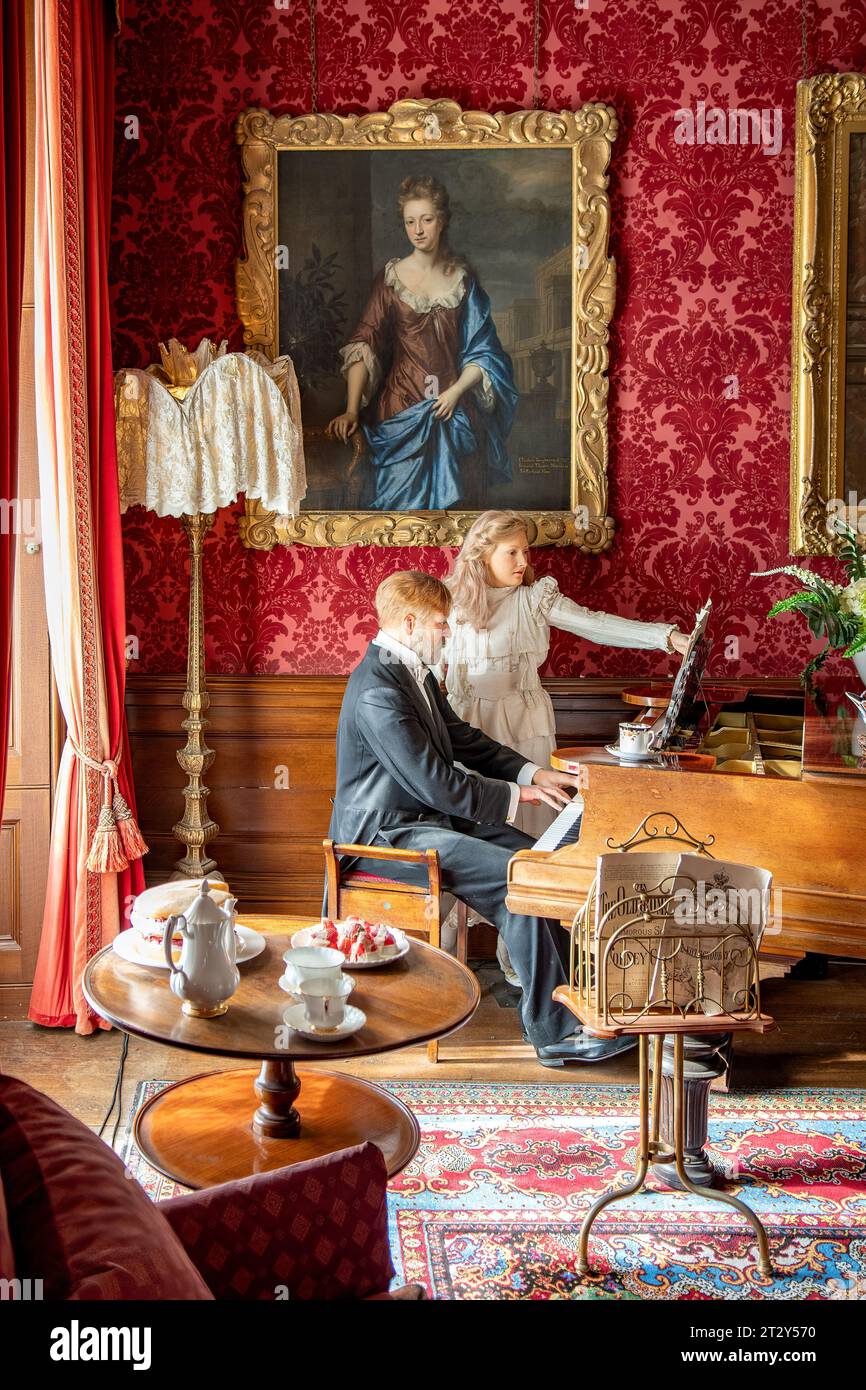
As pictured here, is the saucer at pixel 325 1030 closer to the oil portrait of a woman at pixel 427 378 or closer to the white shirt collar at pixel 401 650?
the white shirt collar at pixel 401 650

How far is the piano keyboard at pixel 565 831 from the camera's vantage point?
332 cm

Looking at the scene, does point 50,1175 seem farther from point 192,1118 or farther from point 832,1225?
point 832,1225

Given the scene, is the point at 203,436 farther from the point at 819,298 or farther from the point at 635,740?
the point at 819,298

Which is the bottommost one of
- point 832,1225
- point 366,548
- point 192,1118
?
point 832,1225

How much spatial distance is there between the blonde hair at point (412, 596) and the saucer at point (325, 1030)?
178 cm

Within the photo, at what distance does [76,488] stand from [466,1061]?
7.31 ft

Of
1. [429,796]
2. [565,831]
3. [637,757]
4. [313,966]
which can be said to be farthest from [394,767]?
[313,966]

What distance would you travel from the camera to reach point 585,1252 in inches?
104

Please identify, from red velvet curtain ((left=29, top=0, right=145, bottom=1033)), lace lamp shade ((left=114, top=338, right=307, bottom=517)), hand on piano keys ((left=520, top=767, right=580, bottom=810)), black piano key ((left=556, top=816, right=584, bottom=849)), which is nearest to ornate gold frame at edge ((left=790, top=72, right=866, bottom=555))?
hand on piano keys ((left=520, top=767, right=580, bottom=810))

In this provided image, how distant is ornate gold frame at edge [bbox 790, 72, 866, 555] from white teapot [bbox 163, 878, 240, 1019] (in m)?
3.26

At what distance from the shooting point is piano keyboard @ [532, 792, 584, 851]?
3.32 meters

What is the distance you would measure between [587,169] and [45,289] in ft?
7.36

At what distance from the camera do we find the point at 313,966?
2459 millimetres
